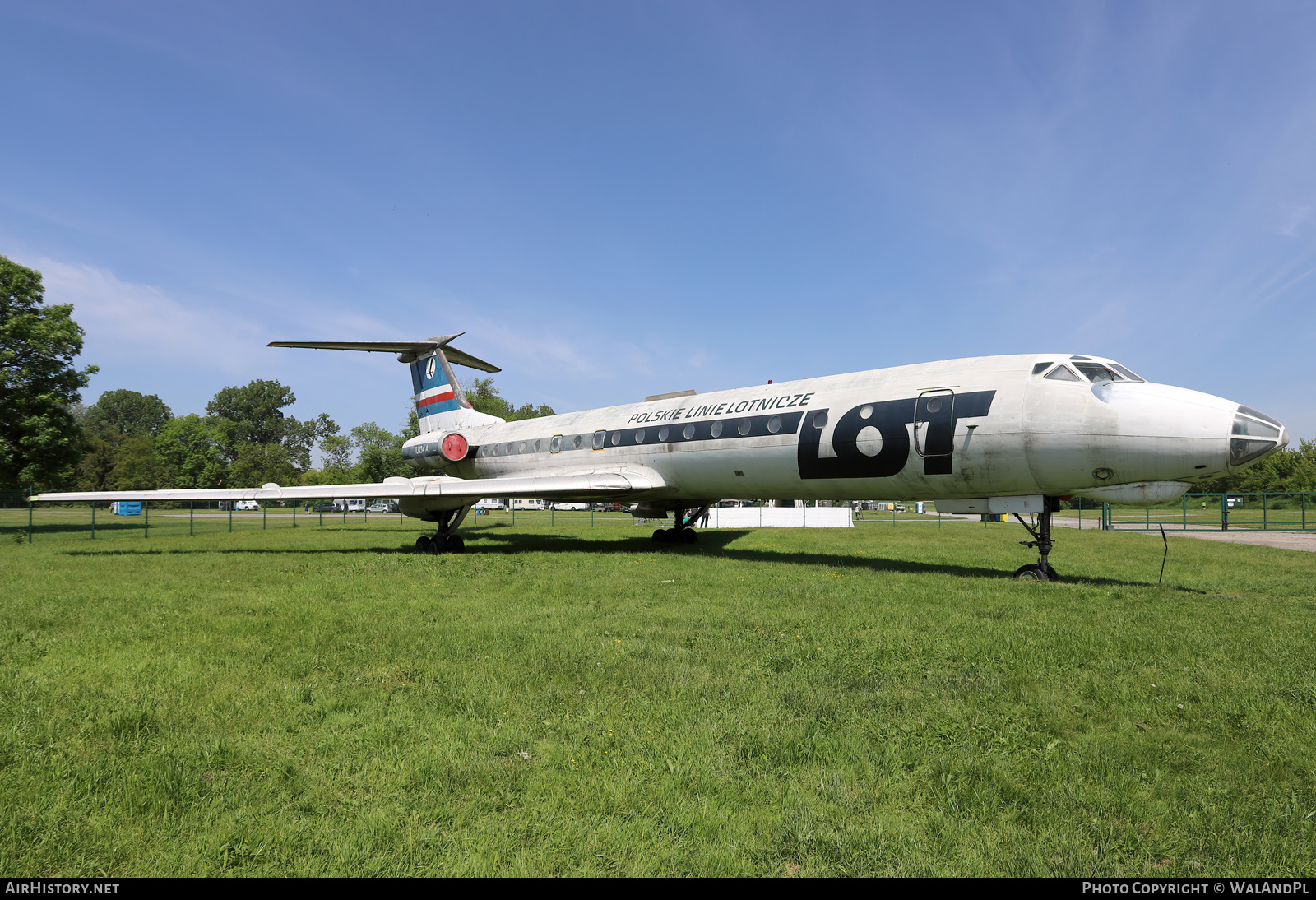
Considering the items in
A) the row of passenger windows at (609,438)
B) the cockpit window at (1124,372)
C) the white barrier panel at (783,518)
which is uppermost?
the cockpit window at (1124,372)

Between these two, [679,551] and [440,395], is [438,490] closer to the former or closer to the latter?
[679,551]

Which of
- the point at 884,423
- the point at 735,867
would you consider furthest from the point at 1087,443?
the point at 735,867

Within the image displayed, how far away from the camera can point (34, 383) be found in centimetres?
2703

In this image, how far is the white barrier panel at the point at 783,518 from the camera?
31328 millimetres

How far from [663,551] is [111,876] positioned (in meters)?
14.2

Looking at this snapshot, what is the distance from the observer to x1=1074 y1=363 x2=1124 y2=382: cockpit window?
1038 centimetres

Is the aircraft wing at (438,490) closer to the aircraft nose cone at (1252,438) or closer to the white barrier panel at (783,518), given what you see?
the aircraft nose cone at (1252,438)

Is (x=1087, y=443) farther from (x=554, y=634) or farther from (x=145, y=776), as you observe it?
(x=145, y=776)

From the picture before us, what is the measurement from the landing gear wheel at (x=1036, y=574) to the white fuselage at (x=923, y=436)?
134 centimetres

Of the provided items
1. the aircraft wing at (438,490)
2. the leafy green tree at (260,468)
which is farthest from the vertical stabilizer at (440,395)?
the leafy green tree at (260,468)

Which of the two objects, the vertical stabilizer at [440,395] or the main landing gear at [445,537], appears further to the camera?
the vertical stabilizer at [440,395]

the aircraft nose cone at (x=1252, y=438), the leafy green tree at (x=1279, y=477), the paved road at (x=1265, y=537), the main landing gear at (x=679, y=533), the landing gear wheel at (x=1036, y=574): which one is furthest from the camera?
the leafy green tree at (x=1279, y=477)

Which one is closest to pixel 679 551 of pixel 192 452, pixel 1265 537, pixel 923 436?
pixel 923 436

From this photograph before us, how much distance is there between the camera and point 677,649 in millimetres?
6004
